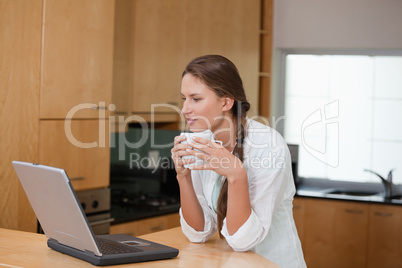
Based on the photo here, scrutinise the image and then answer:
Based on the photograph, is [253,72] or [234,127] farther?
[253,72]

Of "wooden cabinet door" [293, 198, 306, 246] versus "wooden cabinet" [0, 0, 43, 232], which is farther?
"wooden cabinet door" [293, 198, 306, 246]

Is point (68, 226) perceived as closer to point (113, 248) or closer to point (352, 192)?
point (113, 248)

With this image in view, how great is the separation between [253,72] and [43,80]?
2417 millimetres

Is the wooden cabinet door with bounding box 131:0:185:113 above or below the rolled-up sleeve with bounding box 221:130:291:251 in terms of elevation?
above

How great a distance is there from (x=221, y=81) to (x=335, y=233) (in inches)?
118

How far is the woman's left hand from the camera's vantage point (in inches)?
68.3

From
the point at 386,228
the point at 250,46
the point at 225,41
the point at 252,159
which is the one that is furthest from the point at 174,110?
the point at 252,159

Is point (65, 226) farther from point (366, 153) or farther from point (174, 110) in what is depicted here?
point (366, 153)

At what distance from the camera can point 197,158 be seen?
1.77 m

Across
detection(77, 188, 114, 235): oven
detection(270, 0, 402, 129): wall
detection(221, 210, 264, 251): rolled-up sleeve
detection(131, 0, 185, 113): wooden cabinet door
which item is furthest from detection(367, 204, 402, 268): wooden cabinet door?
detection(221, 210, 264, 251): rolled-up sleeve

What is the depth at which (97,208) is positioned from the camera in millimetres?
3344

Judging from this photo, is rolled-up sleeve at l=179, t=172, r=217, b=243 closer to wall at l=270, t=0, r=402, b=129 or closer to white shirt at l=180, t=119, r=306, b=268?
white shirt at l=180, t=119, r=306, b=268

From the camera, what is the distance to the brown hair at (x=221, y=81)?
6.32 ft

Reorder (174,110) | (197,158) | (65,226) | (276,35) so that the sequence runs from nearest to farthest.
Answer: (65,226) < (197,158) < (174,110) < (276,35)
